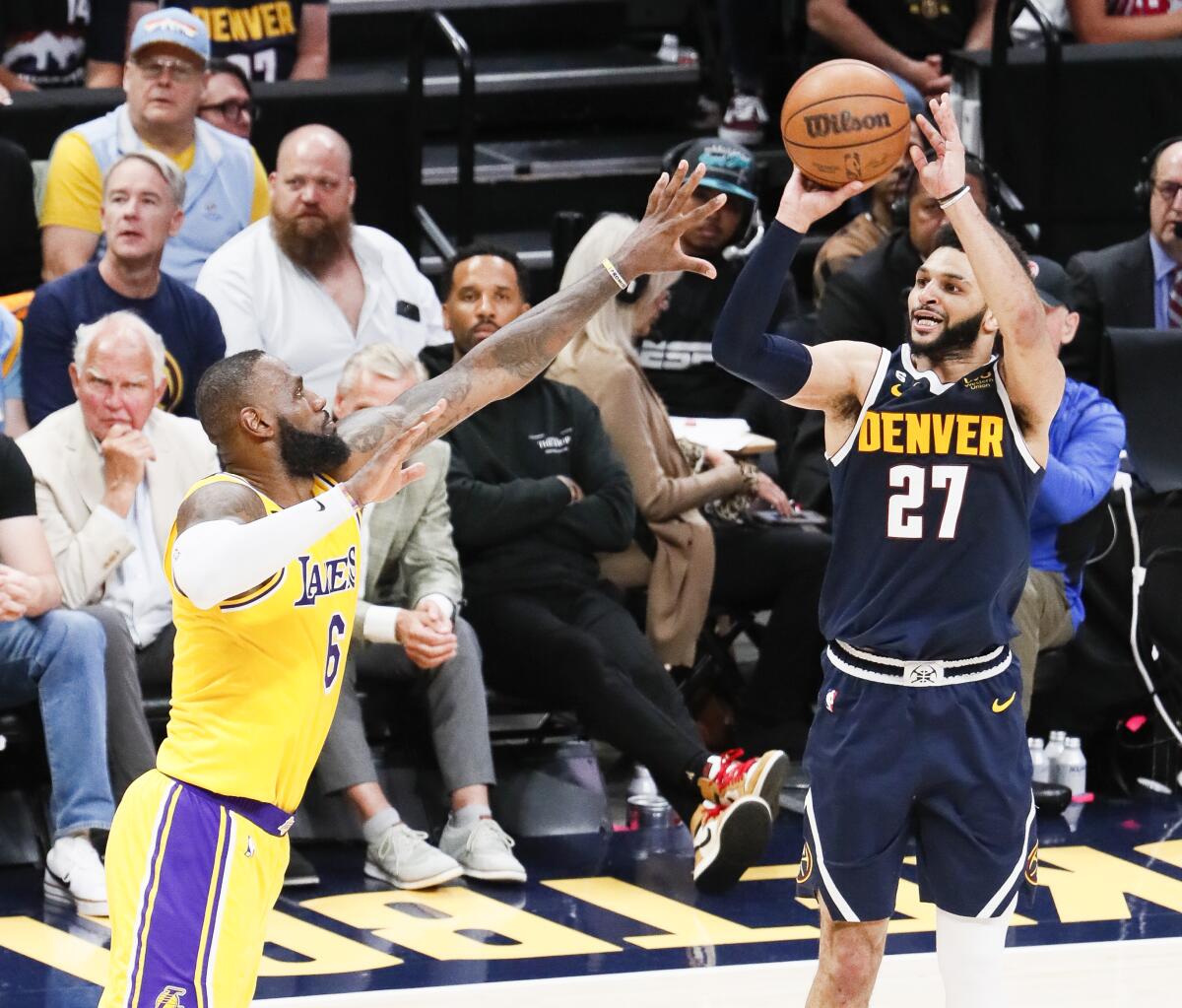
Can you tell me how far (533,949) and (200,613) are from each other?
199cm

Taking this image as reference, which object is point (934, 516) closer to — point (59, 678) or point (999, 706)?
point (999, 706)

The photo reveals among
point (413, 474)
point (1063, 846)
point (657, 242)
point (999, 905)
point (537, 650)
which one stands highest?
point (657, 242)

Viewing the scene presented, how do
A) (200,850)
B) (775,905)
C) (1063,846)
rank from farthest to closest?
(1063,846) < (775,905) < (200,850)

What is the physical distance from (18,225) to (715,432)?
8.27 ft

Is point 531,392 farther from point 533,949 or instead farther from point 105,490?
point 533,949

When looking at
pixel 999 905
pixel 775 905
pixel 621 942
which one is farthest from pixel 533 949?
pixel 999 905

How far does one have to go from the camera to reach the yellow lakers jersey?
4008 millimetres

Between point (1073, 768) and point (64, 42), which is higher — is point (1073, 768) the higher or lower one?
the lower one

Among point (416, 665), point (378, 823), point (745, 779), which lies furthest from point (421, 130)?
point (745, 779)

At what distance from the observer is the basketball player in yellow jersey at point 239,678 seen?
386cm

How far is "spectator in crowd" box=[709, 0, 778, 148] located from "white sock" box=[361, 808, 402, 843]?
4.24 metres

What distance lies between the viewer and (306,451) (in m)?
4.17

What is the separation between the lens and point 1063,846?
6574 mm

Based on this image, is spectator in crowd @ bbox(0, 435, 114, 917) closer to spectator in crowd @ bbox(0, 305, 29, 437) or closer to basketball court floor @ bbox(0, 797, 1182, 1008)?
basketball court floor @ bbox(0, 797, 1182, 1008)
